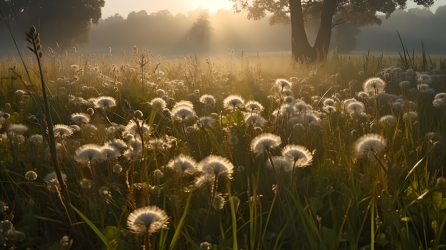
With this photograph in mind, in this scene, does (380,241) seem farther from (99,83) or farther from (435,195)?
(99,83)

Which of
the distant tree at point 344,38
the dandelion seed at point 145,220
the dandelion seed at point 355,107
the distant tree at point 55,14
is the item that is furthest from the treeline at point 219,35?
the dandelion seed at point 145,220

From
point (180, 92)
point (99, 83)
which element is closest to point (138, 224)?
point (180, 92)

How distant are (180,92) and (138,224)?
3.71 meters

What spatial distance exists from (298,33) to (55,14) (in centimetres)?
3674

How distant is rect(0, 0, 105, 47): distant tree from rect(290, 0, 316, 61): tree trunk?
34.3 metres

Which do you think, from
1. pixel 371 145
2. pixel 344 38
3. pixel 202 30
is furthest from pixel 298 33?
pixel 202 30

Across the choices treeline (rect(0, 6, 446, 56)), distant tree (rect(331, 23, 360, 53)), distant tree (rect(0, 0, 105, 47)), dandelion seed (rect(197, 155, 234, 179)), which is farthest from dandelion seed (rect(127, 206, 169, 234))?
treeline (rect(0, 6, 446, 56))

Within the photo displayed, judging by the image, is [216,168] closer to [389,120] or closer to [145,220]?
[145,220]

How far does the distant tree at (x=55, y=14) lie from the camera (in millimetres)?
40344

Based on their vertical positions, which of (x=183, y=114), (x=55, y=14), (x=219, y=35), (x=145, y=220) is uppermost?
(x=219, y=35)

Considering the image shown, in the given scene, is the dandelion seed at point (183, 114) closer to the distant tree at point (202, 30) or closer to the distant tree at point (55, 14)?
the distant tree at point (55, 14)

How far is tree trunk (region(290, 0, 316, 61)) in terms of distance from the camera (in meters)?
13.0

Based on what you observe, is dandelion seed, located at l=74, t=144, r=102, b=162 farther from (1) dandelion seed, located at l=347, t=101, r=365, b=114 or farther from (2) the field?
(1) dandelion seed, located at l=347, t=101, r=365, b=114

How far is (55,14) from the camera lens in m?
41.0
